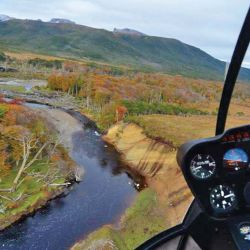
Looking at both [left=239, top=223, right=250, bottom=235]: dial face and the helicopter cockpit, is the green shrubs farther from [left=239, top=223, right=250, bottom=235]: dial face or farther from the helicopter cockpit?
[left=239, top=223, right=250, bottom=235]: dial face

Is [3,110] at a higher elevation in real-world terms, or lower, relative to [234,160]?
lower

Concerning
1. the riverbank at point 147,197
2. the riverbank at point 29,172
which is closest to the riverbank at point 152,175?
the riverbank at point 147,197

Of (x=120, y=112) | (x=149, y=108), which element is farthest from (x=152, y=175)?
(x=149, y=108)

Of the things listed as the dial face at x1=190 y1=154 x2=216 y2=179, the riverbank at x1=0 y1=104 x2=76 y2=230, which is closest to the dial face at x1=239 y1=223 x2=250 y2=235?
the dial face at x1=190 y1=154 x2=216 y2=179

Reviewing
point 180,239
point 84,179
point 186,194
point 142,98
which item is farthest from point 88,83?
point 180,239

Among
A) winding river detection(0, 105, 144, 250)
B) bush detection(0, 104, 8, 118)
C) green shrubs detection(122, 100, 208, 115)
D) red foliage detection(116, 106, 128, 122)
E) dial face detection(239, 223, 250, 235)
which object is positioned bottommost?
winding river detection(0, 105, 144, 250)

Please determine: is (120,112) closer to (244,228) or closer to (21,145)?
(21,145)
